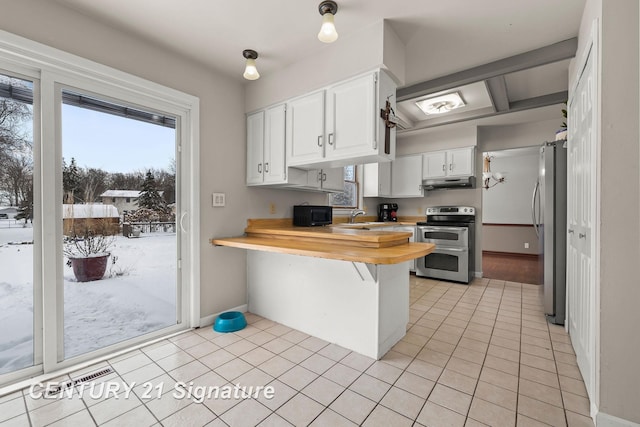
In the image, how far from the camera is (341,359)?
2.06 meters

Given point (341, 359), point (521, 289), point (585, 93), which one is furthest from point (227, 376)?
point (521, 289)

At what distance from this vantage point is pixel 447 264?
4352mm

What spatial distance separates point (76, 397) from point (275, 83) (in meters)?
2.74

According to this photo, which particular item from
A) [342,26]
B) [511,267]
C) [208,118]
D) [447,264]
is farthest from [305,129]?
[511,267]

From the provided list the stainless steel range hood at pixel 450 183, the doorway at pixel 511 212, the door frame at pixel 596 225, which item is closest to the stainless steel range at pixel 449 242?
the stainless steel range hood at pixel 450 183

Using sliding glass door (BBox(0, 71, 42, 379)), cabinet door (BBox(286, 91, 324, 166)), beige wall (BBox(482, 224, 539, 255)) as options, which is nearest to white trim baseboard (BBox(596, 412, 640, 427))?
cabinet door (BBox(286, 91, 324, 166))

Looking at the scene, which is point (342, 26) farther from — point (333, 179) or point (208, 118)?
point (333, 179)

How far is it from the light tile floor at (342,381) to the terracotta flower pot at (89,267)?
2.04 feet

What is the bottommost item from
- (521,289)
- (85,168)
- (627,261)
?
(521,289)

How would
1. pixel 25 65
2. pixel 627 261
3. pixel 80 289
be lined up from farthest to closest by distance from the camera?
pixel 80 289 → pixel 25 65 → pixel 627 261

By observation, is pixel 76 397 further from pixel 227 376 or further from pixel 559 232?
pixel 559 232

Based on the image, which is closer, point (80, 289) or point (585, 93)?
point (585, 93)

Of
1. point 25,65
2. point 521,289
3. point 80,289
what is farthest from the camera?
point 521,289

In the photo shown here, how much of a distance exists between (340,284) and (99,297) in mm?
1828
